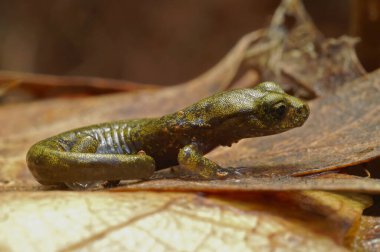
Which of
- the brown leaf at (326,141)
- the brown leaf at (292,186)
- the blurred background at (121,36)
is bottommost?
the brown leaf at (292,186)

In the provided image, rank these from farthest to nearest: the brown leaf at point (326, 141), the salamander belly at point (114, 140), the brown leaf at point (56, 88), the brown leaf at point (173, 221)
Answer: the brown leaf at point (56, 88) → the salamander belly at point (114, 140) → the brown leaf at point (326, 141) → the brown leaf at point (173, 221)

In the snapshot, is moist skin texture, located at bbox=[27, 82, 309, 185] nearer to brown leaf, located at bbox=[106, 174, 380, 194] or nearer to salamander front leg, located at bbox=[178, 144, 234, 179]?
salamander front leg, located at bbox=[178, 144, 234, 179]

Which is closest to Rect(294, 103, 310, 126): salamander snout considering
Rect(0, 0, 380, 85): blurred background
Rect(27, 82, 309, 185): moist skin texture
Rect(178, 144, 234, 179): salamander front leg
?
Rect(27, 82, 309, 185): moist skin texture

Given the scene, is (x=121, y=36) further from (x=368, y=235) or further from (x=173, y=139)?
(x=368, y=235)

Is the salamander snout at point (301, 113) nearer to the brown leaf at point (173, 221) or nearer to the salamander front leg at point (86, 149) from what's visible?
the brown leaf at point (173, 221)

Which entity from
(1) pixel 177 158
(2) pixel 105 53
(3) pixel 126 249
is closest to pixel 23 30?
(2) pixel 105 53

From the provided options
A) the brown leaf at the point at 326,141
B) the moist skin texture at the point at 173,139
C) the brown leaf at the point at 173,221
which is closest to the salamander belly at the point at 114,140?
the moist skin texture at the point at 173,139

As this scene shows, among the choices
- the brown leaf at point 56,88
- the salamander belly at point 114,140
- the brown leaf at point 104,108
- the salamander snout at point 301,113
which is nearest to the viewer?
the salamander snout at point 301,113
